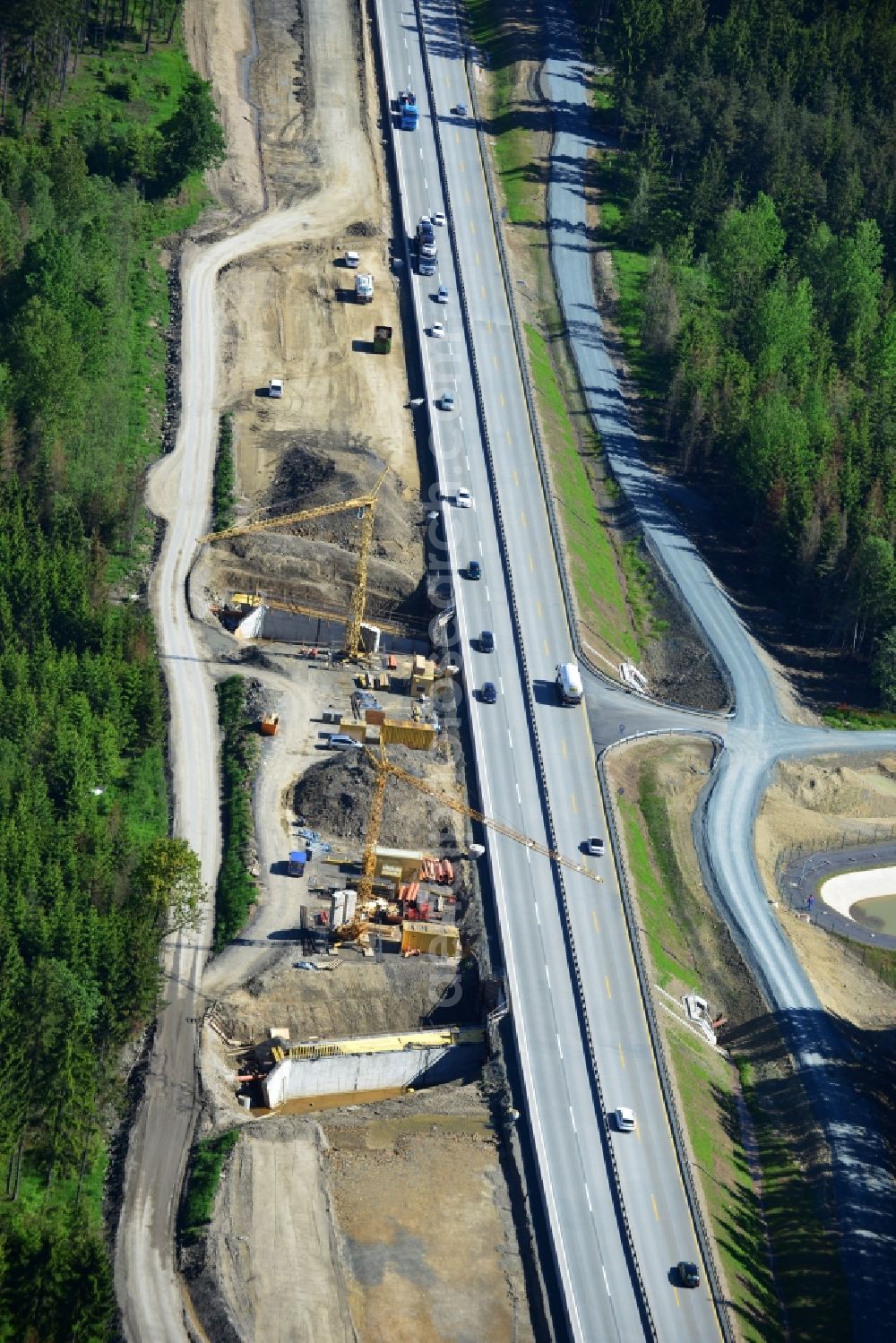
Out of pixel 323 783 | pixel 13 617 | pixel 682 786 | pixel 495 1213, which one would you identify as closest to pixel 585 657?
pixel 682 786

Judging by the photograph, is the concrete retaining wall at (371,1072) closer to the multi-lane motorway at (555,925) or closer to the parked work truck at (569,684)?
the multi-lane motorway at (555,925)

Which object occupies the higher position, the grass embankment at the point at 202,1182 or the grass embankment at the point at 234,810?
the grass embankment at the point at 234,810

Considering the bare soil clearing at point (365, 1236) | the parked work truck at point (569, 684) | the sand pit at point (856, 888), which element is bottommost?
the bare soil clearing at point (365, 1236)

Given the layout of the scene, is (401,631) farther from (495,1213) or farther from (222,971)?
(495,1213)

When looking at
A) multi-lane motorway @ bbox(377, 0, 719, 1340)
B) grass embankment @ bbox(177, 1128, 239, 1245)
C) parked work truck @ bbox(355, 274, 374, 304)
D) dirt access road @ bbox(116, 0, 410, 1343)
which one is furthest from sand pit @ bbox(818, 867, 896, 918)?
parked work truck @ bbox(355, 274, 374, 304)

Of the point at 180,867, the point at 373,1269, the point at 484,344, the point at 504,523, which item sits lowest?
the point at 373,1269

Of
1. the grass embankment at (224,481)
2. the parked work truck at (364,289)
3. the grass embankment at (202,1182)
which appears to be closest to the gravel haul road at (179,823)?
the grass embankment at (202,1182)
